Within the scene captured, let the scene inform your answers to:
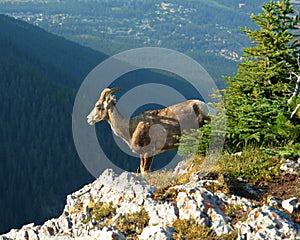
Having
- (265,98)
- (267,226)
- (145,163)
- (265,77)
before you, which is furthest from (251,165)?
(265,77)

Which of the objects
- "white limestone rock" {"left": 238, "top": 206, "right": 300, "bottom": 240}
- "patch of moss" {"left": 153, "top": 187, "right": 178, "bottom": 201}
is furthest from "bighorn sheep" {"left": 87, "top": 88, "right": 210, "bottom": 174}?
"white limestone rock" {"left": 238, "top": 206, "right": 300, "bottom": 240}

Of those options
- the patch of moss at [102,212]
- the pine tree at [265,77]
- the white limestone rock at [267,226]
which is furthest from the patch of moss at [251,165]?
the patch of moss at [102,212]

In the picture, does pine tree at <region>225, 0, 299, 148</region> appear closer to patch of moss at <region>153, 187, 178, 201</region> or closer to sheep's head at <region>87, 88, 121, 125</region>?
sheep's head at <region>87, 88, 121, 125</region>

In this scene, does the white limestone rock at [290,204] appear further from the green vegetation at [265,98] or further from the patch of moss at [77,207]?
the patch of moss at [77,207]

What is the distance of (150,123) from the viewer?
16656mm

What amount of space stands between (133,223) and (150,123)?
5435mm

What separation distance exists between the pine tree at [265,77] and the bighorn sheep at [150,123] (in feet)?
4.08

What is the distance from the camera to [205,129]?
16.3 m

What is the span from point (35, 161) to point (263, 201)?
171072 millimetres

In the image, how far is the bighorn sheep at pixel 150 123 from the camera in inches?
651

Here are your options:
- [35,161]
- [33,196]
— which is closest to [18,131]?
[35,161]

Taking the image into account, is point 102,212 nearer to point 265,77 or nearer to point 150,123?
point 150,123

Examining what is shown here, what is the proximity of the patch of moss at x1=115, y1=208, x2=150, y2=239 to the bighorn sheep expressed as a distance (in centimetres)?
448

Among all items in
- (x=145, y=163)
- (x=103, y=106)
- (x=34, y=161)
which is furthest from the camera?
(x=34, y=161)
